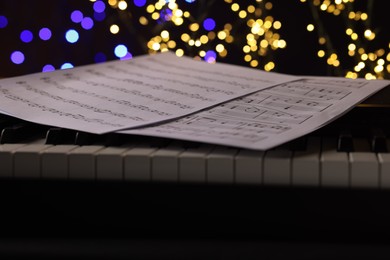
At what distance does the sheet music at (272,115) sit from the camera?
0.86 m

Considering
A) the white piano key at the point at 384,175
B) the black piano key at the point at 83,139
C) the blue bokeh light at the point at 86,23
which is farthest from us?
the blue bokeh light at the point at 86,23

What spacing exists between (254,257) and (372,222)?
16cm

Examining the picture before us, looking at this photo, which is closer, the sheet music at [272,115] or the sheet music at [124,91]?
the sheet music at [272,115]

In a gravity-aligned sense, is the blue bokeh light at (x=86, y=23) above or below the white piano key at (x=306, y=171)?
above

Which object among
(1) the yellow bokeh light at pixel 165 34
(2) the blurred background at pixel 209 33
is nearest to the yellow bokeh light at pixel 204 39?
(2) the blurred background at pixel 209 33

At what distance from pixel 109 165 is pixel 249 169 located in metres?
0.18

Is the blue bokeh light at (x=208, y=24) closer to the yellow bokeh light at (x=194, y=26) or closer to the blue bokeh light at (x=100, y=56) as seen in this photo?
the yellow bokeh light at (x=194, y=26)

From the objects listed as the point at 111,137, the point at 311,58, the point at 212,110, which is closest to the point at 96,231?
the point at 111,137

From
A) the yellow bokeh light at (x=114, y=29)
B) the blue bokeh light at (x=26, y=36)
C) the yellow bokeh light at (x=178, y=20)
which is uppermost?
the yellow bokeh light at (x=178, y=20)

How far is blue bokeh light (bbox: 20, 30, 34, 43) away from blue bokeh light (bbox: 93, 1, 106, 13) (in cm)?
24

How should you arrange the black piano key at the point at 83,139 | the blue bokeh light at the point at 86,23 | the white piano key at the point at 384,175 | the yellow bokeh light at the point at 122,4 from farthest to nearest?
the blue bokeh light at the point at 86,23 → the yellow bokeh light at the point at 122,4 → the black piano key at the point at 83,139 → the white piano key at the point at 384,175

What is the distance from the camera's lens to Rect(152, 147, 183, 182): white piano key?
2.73 feet

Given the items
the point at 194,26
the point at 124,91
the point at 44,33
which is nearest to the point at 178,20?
the point at 194,26

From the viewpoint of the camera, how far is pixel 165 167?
2.73ft
